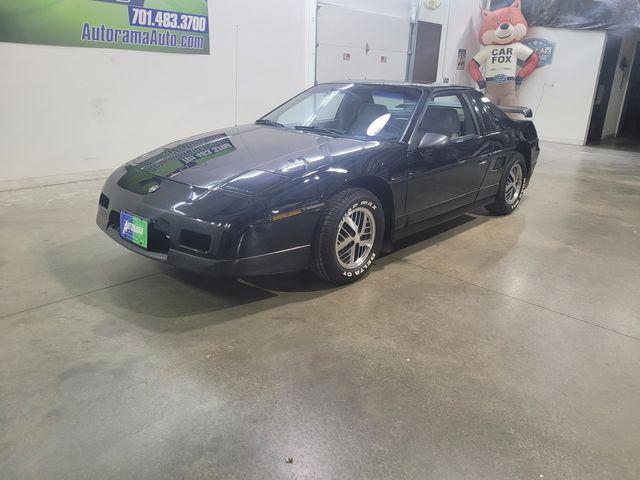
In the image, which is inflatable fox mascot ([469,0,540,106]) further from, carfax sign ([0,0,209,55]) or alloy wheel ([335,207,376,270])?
alloy wheel ([335,207,376,270])

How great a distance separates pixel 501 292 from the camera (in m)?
3.17

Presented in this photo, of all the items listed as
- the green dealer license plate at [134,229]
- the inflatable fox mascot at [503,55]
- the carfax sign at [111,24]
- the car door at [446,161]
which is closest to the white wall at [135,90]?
the carfax sign at [111,24]

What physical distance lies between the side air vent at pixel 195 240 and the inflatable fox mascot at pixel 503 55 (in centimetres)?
988

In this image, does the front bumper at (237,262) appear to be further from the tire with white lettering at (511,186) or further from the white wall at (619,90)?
the white wall at (619,90)

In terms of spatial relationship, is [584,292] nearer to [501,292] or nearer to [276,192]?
[501,292]

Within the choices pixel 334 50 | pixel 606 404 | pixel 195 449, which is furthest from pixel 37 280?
pixel 334 50

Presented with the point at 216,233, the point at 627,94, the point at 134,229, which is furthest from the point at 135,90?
the point at 627,94

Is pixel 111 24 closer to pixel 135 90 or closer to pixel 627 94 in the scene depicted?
pixel 135 90

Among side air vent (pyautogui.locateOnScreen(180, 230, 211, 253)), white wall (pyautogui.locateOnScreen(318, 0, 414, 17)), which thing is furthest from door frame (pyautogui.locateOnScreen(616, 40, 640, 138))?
side air vent (pyautogui.locateOnScreen(180, 230, 211, 253))

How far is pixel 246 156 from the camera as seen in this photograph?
3064mm

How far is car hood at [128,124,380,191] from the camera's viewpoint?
2.81 metres

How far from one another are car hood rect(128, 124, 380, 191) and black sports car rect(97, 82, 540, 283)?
1cm

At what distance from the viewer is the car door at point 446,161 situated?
3473 mm

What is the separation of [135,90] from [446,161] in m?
4.04
